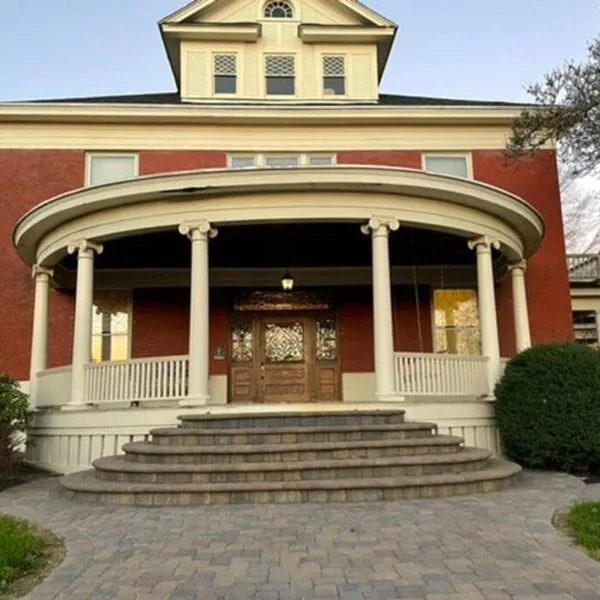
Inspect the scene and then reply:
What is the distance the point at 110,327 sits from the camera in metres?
12.9

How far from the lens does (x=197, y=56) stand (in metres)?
15.1

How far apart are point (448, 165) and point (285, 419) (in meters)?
8.61

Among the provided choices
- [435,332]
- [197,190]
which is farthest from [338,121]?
[197,190]

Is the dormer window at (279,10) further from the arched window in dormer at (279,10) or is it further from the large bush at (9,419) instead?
the large bush at (9,419)

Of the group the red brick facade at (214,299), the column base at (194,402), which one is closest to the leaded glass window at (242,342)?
the red brick facade at (214,299)

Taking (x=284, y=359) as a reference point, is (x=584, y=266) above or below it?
above

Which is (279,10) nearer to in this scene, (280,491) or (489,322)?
(489,322)

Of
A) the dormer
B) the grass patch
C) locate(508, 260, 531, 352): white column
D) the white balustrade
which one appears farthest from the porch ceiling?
the dormer

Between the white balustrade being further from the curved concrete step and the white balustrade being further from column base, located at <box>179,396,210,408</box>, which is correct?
the curved concrete step

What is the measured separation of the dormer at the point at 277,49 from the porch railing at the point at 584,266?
431 inches

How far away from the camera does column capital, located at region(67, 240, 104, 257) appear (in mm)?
9477

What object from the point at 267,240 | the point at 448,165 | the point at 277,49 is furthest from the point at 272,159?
the point at 448,165

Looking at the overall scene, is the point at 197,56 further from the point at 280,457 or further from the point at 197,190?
the point at 280,457

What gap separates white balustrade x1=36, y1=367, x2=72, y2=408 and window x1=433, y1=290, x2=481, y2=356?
7606 mm
